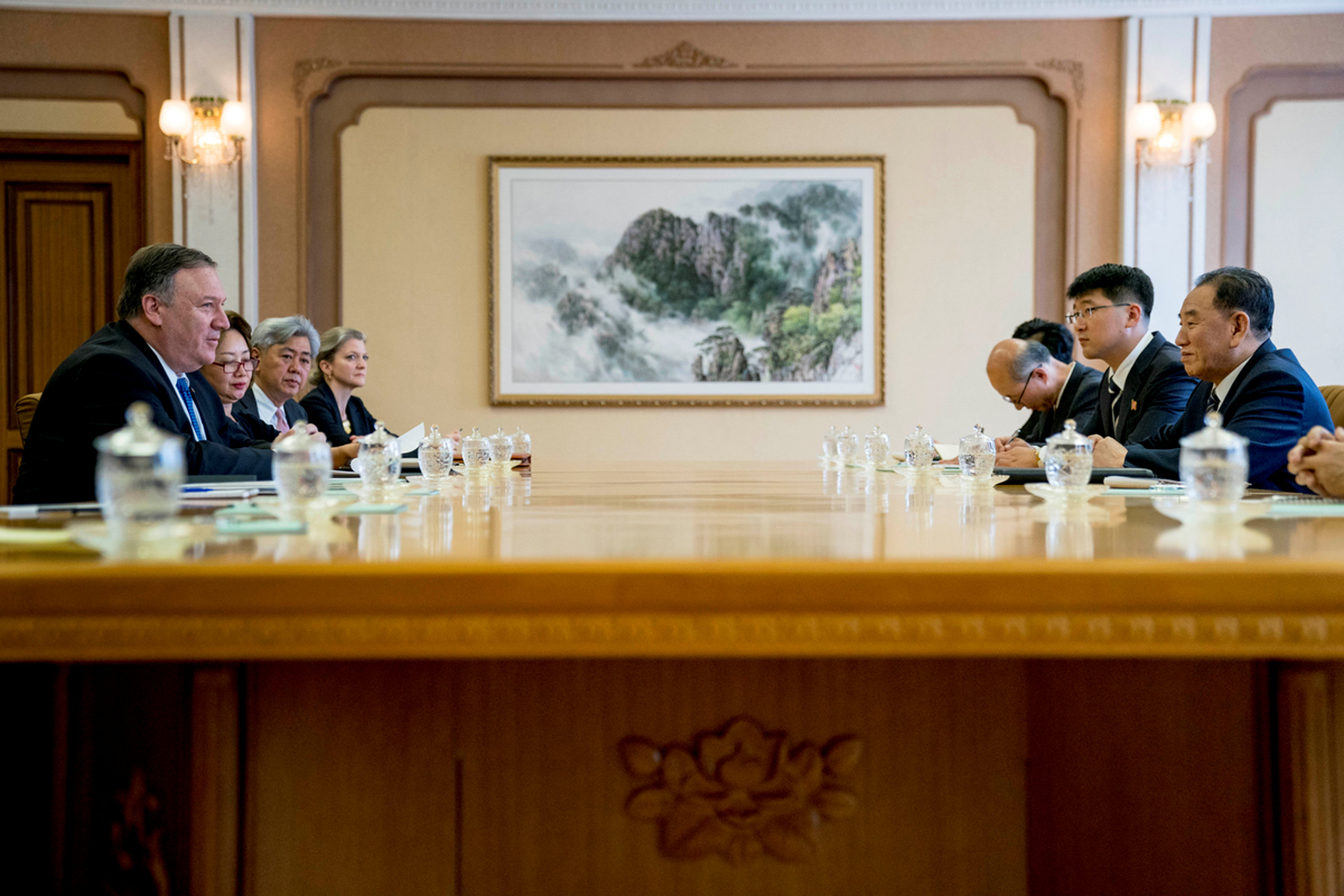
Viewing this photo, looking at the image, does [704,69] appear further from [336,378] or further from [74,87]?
[74,87]

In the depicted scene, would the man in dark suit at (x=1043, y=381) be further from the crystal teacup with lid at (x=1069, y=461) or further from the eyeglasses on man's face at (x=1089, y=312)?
the crystal teacup with lid at (x=1069, y=461)

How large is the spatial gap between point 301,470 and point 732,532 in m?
0.57

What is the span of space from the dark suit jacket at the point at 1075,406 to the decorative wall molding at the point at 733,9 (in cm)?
209

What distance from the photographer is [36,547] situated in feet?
3.16

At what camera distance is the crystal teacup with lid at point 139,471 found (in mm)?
898

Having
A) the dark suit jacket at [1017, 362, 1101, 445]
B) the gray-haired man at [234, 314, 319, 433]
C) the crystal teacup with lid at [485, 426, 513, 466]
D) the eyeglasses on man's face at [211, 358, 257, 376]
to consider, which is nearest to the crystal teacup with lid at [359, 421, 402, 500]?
the crystal teacup with lid at [485, 426, 513, 466]

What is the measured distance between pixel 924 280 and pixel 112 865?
4.93 metres

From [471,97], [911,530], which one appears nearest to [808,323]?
[471,97]

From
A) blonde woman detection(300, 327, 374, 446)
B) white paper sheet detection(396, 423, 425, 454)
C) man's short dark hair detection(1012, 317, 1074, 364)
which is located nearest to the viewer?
white paper sheet detection(396, 423, 425, 454)

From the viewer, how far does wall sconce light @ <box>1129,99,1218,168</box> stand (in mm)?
4969

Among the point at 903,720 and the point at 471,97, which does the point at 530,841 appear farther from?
the point at 471,97

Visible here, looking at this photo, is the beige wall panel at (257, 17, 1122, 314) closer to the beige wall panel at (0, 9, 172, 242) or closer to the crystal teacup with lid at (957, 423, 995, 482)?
the beige wall panel at (0, 9, 172, 242)

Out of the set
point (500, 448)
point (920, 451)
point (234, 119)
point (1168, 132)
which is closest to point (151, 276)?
point (500, 448)

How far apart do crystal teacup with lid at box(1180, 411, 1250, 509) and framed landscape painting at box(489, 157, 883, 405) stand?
4.21m
